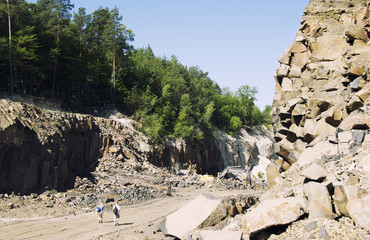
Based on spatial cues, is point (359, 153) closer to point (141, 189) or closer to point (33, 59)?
point (141, 189)

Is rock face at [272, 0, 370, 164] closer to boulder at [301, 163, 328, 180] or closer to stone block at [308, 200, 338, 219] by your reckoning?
boulder at [301, 163, 328, 180]

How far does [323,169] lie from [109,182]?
71.0 ft

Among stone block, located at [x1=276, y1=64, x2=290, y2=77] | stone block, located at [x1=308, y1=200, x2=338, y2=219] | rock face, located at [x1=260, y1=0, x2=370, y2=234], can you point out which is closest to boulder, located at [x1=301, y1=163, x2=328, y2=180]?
rock face, located at [x1=260, y1=0, x2=370, y2=234]

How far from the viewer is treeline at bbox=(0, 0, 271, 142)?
3569cm

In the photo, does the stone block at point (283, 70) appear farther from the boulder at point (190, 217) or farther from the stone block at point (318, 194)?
the stone block at point (318, 194)

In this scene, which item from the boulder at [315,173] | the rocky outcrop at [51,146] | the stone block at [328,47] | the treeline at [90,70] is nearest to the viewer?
the boulder at [315,173]

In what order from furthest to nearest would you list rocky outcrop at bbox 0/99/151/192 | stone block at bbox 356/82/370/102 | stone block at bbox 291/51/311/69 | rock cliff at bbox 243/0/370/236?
rocky outcrop at bbox 0/99/151/192, stone block at bbox 291/51/311/69, stone block at bbox 356/82/370/102, rock cliff at bbox 243/0/370/236

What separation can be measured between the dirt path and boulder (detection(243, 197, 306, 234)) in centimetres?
554

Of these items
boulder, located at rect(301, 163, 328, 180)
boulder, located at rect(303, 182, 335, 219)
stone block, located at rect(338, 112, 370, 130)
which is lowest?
boulder, located at rect(303, 182, 335, 219)

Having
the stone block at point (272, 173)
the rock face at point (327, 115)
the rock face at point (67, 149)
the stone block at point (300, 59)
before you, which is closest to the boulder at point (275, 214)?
the rock face at point (327, 115)

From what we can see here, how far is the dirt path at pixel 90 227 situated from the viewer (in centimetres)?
1577

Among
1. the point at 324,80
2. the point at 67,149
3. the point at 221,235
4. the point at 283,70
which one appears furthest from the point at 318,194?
the point at 67,149

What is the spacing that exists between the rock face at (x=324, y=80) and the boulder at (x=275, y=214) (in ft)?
10.6

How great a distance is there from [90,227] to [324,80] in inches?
561
